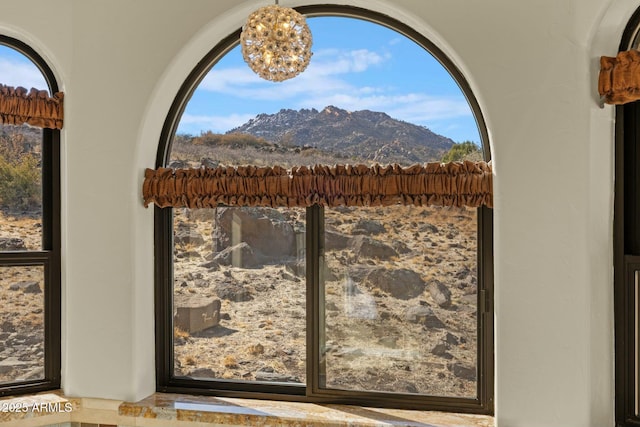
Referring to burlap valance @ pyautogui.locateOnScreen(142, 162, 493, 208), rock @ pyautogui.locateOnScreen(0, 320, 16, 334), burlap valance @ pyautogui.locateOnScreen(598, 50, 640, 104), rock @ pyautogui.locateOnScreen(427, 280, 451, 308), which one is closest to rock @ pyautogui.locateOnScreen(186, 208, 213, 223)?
burlap valance @ pyautogui.locateOnScreen(142, 162, 493, 208)

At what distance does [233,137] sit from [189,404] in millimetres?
1082

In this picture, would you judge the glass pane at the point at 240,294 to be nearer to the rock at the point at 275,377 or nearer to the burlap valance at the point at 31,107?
the rock at the point at 275,377

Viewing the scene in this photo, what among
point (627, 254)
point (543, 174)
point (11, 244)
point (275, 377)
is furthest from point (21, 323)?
point (627, 254)

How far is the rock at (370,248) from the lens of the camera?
6.62 feet

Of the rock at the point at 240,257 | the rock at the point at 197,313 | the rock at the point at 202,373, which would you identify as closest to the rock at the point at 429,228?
the rock at the point at 240,257

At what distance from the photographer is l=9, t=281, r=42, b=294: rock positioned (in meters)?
2.12

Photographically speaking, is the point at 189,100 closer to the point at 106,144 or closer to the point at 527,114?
the point at 106,144

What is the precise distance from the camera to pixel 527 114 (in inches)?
68.7

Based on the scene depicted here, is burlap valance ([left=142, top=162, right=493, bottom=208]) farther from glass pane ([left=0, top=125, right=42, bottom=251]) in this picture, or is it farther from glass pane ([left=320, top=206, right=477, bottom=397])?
glass pane ([left=0, top=125, right=42, bottom=251])

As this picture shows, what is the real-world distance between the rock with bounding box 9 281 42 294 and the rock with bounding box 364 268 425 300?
1367mm

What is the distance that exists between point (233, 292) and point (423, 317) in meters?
0.78

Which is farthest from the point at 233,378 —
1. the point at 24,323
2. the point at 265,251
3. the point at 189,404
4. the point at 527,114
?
the point at 527,114

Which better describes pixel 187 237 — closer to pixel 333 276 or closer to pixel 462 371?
pixel 333 276

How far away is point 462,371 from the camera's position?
6.41 feet
